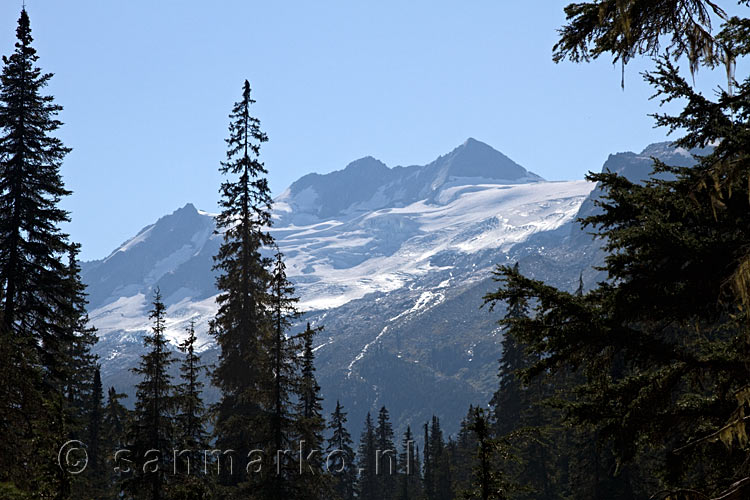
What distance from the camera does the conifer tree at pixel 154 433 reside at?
2241 cm

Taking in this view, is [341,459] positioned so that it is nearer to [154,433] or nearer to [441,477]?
[441,477]

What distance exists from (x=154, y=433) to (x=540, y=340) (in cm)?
1816

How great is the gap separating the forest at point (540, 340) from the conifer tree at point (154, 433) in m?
0.07

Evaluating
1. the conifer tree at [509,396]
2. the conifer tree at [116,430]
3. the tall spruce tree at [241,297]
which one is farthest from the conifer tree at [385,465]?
the tall spruce tree at [241,297]

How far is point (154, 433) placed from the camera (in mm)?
22906

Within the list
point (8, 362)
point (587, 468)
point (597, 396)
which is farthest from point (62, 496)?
point (587, 468)

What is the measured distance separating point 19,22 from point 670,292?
22429 millimetres

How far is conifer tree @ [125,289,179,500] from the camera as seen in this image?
73.5ft

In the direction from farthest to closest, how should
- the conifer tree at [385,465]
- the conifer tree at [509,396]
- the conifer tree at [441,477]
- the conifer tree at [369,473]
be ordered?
the conifer tree at [385,465]
the conifer tree at [369,473]
the conifer tree at [441,477]
the conifer tree at [509,396]

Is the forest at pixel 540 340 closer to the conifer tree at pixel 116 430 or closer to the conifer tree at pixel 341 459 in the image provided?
the conifer tree at pixel 116 430

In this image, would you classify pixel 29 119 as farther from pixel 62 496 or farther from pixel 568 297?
pixel 568 297

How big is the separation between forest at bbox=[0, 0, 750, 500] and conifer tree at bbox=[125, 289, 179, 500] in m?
0.07

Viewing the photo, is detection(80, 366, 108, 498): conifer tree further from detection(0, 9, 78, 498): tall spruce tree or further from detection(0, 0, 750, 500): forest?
detection(0, 9, 78, 498): tall spruce tree

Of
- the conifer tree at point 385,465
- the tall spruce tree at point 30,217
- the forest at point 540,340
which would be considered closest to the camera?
the forest at point 540,340
